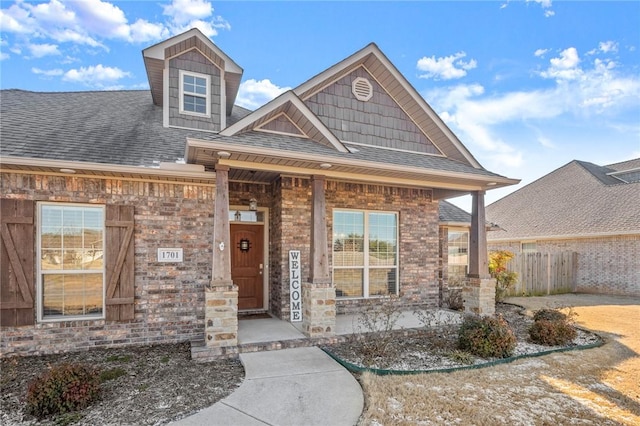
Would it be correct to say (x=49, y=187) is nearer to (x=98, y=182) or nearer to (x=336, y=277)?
(x=98, y=182)

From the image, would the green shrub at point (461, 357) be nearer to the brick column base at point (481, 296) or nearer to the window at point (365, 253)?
the brick column base at point (481, 296)

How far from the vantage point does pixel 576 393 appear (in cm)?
464

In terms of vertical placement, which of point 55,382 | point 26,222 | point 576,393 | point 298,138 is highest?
point 298,138

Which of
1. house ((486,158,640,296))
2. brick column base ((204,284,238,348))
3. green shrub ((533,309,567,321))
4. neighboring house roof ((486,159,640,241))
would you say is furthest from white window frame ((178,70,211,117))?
neighboring house roof ((486,159,640,241))

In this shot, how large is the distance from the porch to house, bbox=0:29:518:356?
15cm

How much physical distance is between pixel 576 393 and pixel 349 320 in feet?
13.7

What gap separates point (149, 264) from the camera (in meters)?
6.49

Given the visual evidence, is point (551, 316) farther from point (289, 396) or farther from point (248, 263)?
point (248, 263)

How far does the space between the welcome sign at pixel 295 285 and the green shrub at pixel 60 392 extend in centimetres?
400

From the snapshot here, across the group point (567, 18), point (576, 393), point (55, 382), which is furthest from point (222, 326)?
point (567, 18)

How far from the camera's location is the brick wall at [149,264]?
19.5 feet

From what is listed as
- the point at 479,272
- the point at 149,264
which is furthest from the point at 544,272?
the point at 149,264

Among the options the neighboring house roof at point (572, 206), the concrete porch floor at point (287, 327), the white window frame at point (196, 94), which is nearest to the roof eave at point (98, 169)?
the white window frame at point (196, 94)

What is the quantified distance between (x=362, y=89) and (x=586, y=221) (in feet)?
43.0
